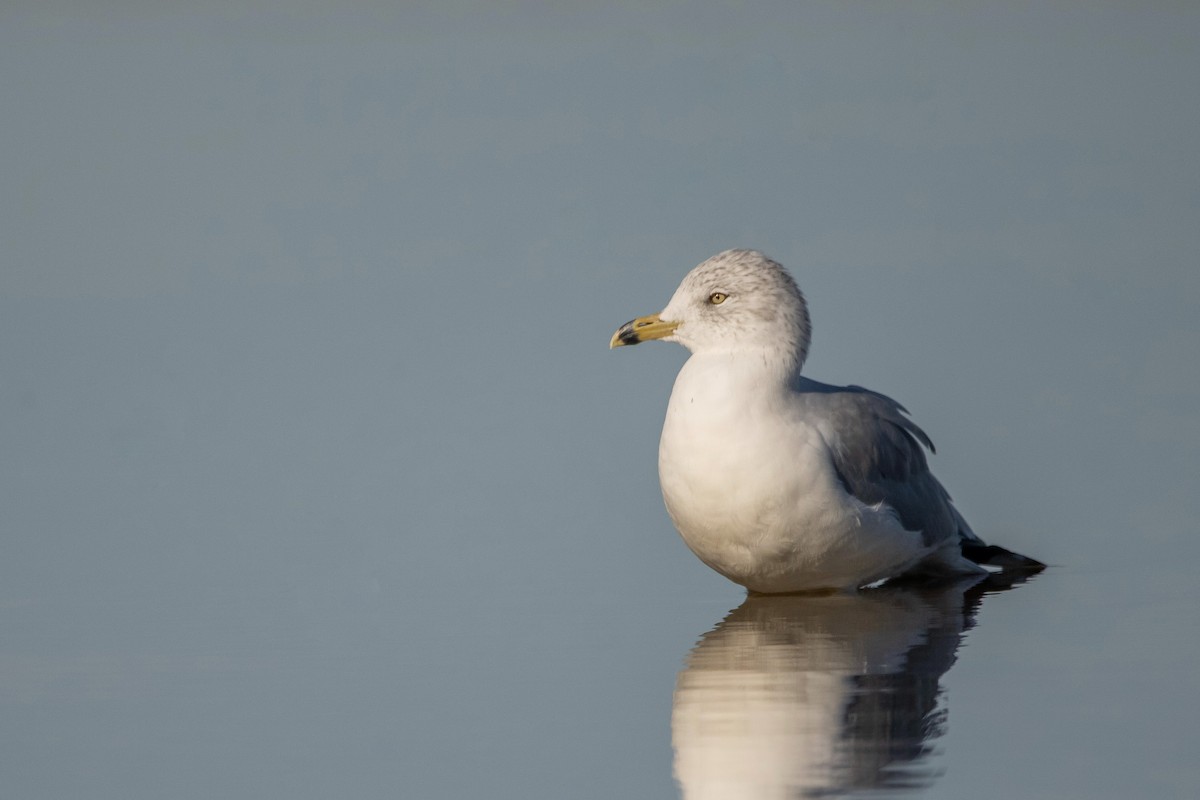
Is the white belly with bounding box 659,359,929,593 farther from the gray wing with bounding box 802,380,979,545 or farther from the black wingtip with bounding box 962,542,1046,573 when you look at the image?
the black wingtip with bounding box 962,542,1046,573

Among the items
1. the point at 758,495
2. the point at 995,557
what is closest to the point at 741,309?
the point at 758,495

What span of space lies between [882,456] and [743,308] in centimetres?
109

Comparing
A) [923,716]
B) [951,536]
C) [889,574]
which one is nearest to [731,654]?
[923,716]

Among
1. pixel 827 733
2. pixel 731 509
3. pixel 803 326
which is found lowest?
pixel 827 733

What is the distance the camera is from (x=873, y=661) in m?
6.52

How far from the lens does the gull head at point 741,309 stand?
Answer: 7.99 m

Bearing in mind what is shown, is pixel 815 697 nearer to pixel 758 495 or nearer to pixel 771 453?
pixel 758 495

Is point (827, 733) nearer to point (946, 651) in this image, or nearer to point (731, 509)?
point (946, 651)

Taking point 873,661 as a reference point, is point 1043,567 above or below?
above

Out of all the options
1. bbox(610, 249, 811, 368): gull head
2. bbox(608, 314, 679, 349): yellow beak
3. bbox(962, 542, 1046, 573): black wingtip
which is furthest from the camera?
bbox(962, 542, 1046, 573): black wingtip

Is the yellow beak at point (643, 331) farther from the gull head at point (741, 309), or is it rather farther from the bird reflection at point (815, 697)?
the bird reflection at point (815, 697)

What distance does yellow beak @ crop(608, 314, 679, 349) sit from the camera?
27.3 feet

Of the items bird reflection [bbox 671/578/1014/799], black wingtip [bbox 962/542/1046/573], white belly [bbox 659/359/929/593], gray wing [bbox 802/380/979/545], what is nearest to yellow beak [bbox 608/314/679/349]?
white belly [bbox 659/359/929/593]

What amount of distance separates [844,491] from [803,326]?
34.3 inches
